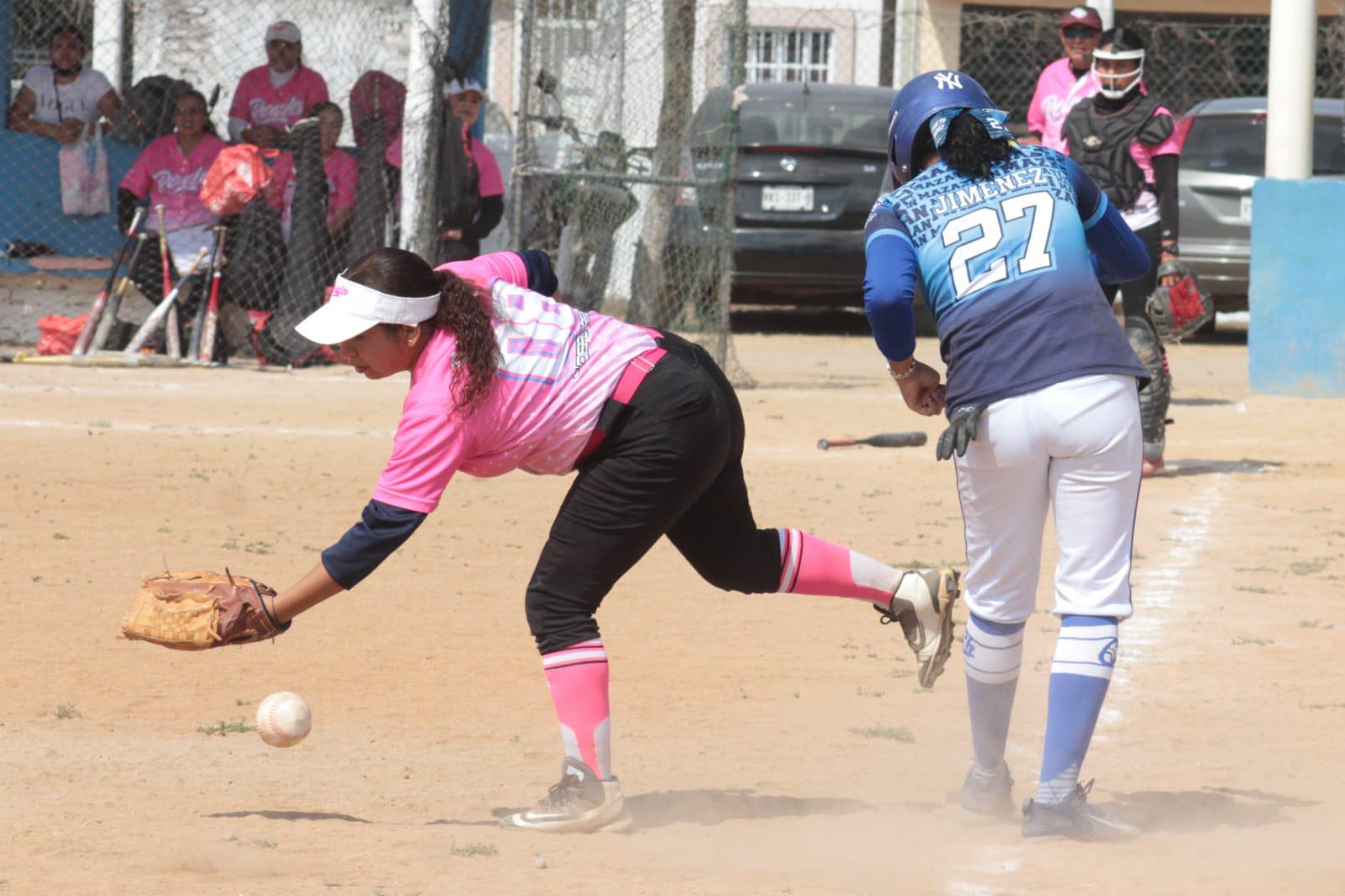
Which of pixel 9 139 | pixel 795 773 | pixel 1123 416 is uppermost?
pixel 9 139

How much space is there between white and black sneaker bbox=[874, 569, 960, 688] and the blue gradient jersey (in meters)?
0.80

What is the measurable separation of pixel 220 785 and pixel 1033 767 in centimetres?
218

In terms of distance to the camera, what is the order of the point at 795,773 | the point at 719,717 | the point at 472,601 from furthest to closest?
the point at 472,601, the point at 719,717, the point at 795,773

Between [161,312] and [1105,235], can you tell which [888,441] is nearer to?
[161,312]

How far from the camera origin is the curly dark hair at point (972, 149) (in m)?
4.48

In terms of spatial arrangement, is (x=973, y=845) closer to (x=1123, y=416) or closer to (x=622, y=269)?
(x=1123, y=416)

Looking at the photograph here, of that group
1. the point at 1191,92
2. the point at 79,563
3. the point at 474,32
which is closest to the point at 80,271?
the point at 474,32

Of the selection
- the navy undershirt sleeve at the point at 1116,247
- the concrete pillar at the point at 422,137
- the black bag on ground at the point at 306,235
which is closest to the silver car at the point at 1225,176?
the concrete pillar at the point at 422,137

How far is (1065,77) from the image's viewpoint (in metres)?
10.9

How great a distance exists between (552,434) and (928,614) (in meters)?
1.25

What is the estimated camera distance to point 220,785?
16.1ft

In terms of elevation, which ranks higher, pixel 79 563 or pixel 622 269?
pixel 622 269

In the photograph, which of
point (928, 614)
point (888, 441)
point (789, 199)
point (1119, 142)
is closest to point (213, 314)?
point (789, 199)

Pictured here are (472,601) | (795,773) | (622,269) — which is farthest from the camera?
(622,269)
